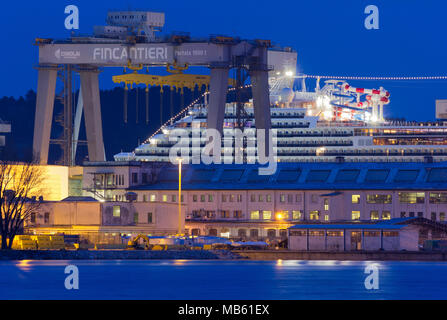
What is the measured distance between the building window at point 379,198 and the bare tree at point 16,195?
90.0 ft

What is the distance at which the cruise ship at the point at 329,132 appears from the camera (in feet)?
582

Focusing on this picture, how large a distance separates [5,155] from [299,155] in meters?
62.4

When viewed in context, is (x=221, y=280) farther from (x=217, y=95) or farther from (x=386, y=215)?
A: (x=386, y=215)

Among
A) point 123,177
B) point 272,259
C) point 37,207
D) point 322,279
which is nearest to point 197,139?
point 123,177

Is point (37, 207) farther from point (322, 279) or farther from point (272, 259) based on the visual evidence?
point (322, 279)

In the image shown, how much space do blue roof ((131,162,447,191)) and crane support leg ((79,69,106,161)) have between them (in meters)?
6.59

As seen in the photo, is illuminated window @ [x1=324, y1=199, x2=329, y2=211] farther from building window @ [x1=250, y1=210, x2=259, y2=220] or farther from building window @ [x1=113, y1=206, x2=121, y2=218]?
building window @ [x1=113, y1=206, x2=121, y2=218]

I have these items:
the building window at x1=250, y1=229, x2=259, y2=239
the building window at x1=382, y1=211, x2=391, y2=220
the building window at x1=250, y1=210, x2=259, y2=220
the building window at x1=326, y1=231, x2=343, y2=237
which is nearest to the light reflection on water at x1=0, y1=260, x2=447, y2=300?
the building window at x1=326, y1=231, x2=343, y2=237

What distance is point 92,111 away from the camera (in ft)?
427

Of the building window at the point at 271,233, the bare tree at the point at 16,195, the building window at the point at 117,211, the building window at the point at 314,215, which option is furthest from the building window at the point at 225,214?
the bare tree at the point at 16,195

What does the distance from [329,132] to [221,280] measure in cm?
10167

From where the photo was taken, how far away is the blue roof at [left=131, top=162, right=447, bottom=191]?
396 ft

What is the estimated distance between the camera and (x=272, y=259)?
330 ft

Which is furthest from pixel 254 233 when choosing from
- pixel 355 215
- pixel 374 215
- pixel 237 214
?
pixel 374 215
